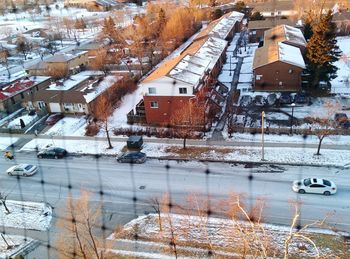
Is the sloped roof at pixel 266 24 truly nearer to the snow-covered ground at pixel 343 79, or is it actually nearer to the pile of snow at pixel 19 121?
the snow-covered ground at pixel 343 79

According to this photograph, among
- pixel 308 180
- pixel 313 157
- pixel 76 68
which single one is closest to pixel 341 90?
pixel 313 157

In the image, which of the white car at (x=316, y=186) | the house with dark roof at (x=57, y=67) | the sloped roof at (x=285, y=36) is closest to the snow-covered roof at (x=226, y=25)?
the sloped roof at (x=285, y=36)

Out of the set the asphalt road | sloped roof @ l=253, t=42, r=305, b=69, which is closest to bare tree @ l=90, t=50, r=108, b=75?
sloped roof @ l=253, t=42, r=305, b=69

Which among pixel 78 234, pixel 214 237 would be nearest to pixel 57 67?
pixel 78 234

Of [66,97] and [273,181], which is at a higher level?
[66,97]

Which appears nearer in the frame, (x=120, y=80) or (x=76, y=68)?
(x=120, y=80)

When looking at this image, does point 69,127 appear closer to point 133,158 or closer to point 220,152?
point 133,158

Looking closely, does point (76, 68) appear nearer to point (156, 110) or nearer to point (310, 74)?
point (156, 110)

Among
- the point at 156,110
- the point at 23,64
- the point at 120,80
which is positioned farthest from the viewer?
the point at 23,64
